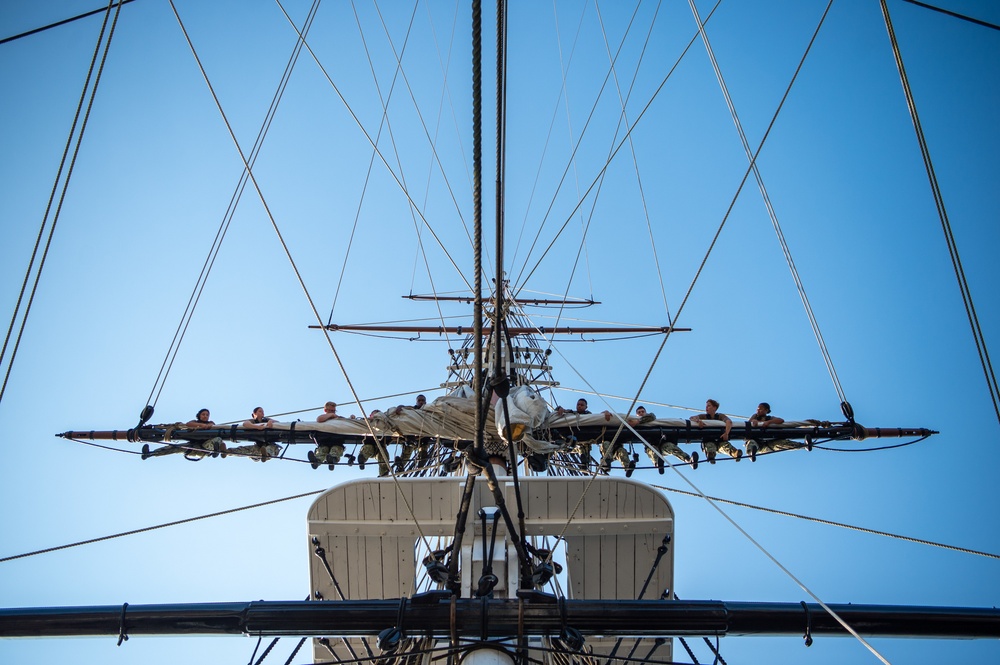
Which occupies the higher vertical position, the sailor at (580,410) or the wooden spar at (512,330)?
the wooden spar at (512,330)

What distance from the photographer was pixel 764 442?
716cm

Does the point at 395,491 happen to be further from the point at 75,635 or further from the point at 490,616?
the point at 75,635

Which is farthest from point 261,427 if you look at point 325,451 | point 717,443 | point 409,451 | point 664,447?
point 717,443

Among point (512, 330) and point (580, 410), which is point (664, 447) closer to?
point (580, 410)

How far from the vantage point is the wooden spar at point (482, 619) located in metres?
3.26

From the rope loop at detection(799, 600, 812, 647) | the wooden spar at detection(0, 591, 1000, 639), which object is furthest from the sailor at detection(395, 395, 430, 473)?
the rope loop at detection(799, 600, 812, 647)

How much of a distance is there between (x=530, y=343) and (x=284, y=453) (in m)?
7.98

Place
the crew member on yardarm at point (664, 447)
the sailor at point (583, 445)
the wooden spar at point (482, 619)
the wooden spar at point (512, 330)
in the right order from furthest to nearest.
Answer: the wooden spar at point (512, 330) < the sailor at point (583, 445) < the crew member on yardarm at point (664, 447) < the wooden spar at point (482, 619)

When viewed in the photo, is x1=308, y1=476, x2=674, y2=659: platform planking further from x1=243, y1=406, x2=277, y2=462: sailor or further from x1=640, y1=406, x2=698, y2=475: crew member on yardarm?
x1=243, y1=406, x2=277, y2=462: sailor

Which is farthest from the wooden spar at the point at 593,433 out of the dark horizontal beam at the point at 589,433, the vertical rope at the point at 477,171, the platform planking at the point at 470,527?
the vertical rope at the point at 477,171

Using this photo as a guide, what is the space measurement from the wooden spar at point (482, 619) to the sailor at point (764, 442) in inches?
143

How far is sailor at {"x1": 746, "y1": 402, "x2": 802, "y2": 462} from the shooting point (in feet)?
23.0

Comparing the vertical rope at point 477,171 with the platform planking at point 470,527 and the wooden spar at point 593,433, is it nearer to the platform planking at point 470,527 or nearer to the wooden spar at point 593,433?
the platform planking at point 470,527

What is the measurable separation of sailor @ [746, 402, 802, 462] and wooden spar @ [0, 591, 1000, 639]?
11.9ft
